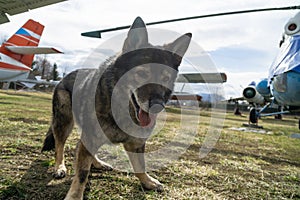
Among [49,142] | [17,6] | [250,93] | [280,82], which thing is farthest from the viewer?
[250,93]

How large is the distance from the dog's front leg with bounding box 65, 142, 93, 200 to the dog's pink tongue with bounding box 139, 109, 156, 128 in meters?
0.58

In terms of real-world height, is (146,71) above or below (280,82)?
below

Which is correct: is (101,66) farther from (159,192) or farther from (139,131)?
(159,192)

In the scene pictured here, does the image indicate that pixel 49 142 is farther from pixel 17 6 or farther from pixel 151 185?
pixel 17 6

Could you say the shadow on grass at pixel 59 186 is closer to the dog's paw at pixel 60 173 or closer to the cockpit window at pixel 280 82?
the dog's paw at pixel 60 173

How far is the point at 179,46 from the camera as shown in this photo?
2723 millimetres

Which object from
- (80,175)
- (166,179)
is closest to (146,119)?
(80,175)

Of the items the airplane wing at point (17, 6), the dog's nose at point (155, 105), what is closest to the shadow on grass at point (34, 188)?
the dog's nose at point (155, 105)

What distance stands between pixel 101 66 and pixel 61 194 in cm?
Result: 131

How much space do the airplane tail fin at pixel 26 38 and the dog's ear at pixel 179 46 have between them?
17.2 metres

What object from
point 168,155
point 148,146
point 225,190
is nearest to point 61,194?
point 225,190

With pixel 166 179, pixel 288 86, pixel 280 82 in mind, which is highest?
pixel 280 82

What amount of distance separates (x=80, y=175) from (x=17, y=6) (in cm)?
331

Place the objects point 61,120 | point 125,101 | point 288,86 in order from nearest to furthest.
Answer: point 125,101, point 61,120, point 288,86
